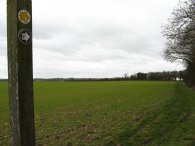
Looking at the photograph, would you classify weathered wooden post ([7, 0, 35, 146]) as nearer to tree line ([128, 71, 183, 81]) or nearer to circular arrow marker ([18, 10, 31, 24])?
circular arrow marker ([18, 10, 31, 24])

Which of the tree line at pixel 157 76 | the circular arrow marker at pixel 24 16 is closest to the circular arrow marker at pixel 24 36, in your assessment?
the circular arrow marker at pixel 24 16

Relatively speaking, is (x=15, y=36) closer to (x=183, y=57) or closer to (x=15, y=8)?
(x=15, y=8)

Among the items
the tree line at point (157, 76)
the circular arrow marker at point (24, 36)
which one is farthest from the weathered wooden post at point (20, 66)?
the tree line at point (157, 76)

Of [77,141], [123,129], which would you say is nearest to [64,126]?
[123,129]

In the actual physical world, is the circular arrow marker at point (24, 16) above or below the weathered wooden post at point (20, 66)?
above

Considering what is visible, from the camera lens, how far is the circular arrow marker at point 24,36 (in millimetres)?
5129

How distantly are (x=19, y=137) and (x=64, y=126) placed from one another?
9.93 m

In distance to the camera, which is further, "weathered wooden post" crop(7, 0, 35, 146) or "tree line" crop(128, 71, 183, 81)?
"tree line" crop(128, 71, 183, 81)

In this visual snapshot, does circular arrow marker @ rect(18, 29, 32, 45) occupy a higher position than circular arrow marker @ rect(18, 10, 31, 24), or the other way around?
circular arrow marker @ rect(18, 10, 31, 24)

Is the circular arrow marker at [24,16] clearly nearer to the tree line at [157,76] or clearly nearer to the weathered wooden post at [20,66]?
the weathered wooden post at [20,66]

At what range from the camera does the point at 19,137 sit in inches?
209

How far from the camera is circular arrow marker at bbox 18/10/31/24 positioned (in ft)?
16.8

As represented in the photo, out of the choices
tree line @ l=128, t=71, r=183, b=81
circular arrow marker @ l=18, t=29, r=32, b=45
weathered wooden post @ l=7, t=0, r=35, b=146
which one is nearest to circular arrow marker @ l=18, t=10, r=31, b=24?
weathered wooden post @ l=7, t=0, r=35, b=146

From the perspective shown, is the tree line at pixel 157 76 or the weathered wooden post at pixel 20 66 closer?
the weathered wooden post at pixel 20 66
